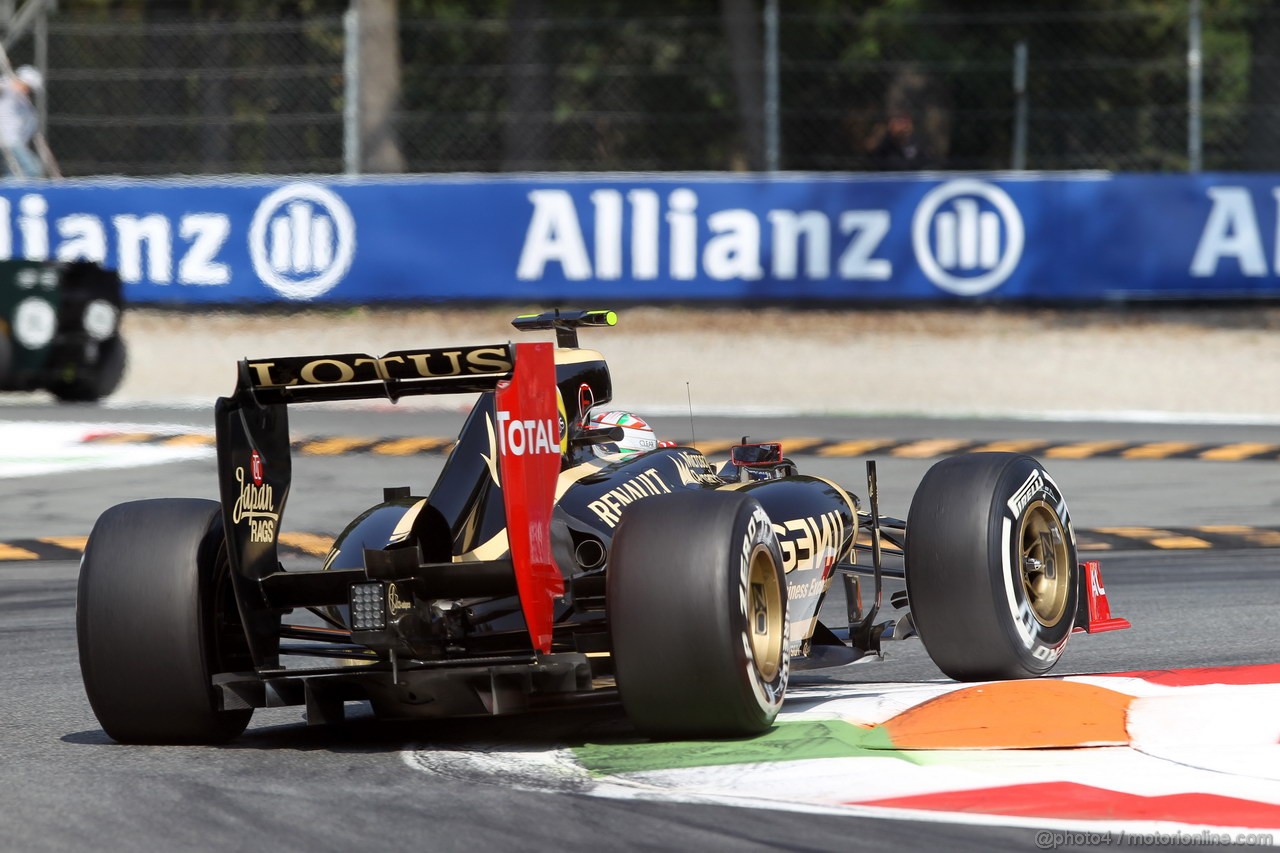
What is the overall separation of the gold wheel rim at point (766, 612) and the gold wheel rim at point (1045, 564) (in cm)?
105

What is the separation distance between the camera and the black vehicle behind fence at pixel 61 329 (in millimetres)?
16297

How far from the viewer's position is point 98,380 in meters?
16.9

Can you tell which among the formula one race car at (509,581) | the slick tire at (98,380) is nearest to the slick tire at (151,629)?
the formula one race car at (509,581)

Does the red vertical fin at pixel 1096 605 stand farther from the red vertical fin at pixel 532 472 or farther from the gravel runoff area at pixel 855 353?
the gravel runoff area at pixel 855 353

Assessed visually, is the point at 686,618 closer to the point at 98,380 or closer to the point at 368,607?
the point at 368,607

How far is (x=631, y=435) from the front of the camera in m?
6.56

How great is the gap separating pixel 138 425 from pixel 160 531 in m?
9.46

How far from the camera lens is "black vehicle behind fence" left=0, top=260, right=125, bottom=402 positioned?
16.3 m

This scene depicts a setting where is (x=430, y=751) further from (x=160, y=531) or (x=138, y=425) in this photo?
(x=138, y=425)

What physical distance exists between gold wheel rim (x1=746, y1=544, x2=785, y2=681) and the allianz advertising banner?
43.5 feet

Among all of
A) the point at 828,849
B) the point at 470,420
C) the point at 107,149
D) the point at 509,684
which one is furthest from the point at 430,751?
the point at 107,149

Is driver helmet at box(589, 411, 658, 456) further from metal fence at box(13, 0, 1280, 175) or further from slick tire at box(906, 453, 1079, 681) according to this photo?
metal fence at box(13, 0, 1280, 175)

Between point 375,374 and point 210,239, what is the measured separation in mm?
14597

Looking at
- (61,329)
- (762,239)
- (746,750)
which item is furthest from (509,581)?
(762,239)
